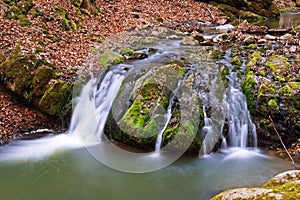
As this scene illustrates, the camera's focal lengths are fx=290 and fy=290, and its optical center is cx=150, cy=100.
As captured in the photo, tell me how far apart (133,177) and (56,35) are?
643cm

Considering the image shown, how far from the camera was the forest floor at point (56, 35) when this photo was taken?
26.0ft

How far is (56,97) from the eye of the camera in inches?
317

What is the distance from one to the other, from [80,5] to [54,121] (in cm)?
681

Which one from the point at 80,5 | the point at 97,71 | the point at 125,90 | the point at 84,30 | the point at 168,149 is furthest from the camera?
the point at 80,5

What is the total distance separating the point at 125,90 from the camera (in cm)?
791

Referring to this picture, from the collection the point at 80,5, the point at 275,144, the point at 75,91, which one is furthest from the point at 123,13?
the point at 275,144

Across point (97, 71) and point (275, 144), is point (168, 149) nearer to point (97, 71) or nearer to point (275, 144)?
point (275, 144)

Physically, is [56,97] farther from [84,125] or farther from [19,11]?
[19,11]

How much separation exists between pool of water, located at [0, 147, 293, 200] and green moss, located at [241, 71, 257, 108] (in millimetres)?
1353

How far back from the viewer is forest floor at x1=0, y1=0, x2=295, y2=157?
792 centimetres

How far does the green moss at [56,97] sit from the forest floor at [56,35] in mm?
259

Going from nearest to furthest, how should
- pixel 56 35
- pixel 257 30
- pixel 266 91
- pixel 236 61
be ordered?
pixel 266 91
pixel 236 61
pixel 56 35
pixel 257 30

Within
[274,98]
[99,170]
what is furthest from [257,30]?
[99,170]

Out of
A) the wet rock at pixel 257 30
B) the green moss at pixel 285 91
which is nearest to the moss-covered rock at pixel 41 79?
the green moss at pixel 285 91
